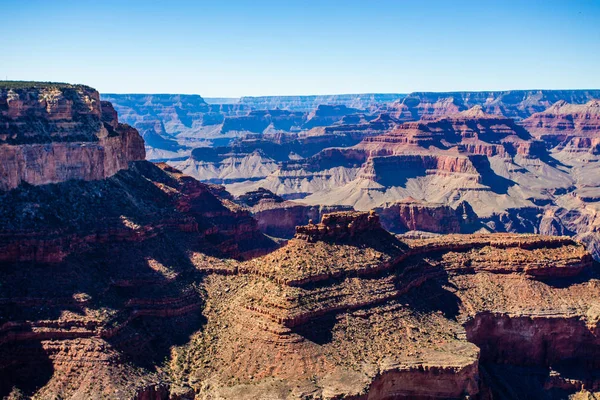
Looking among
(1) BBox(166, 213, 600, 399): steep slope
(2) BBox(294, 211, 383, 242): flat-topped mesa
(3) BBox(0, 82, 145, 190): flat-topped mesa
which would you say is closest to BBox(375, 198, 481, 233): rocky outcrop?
(1) BBox(166, 213, 600, 399): steep slope

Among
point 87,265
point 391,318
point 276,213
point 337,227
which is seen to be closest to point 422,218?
point 276,213

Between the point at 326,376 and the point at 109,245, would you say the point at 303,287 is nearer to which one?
the point at 326,376

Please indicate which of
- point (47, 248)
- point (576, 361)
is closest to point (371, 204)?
point (576, 361)

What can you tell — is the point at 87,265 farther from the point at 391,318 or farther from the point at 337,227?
the point at 391,318

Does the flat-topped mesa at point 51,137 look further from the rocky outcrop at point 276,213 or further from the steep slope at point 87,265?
the rocky outcrop at point 276,213

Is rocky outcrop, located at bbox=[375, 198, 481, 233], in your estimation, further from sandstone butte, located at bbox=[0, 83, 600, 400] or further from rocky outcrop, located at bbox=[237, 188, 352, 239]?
sandstone butte, located at bbox=[0, 83, 600, 400]

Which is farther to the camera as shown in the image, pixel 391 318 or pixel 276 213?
pixel 276 213
